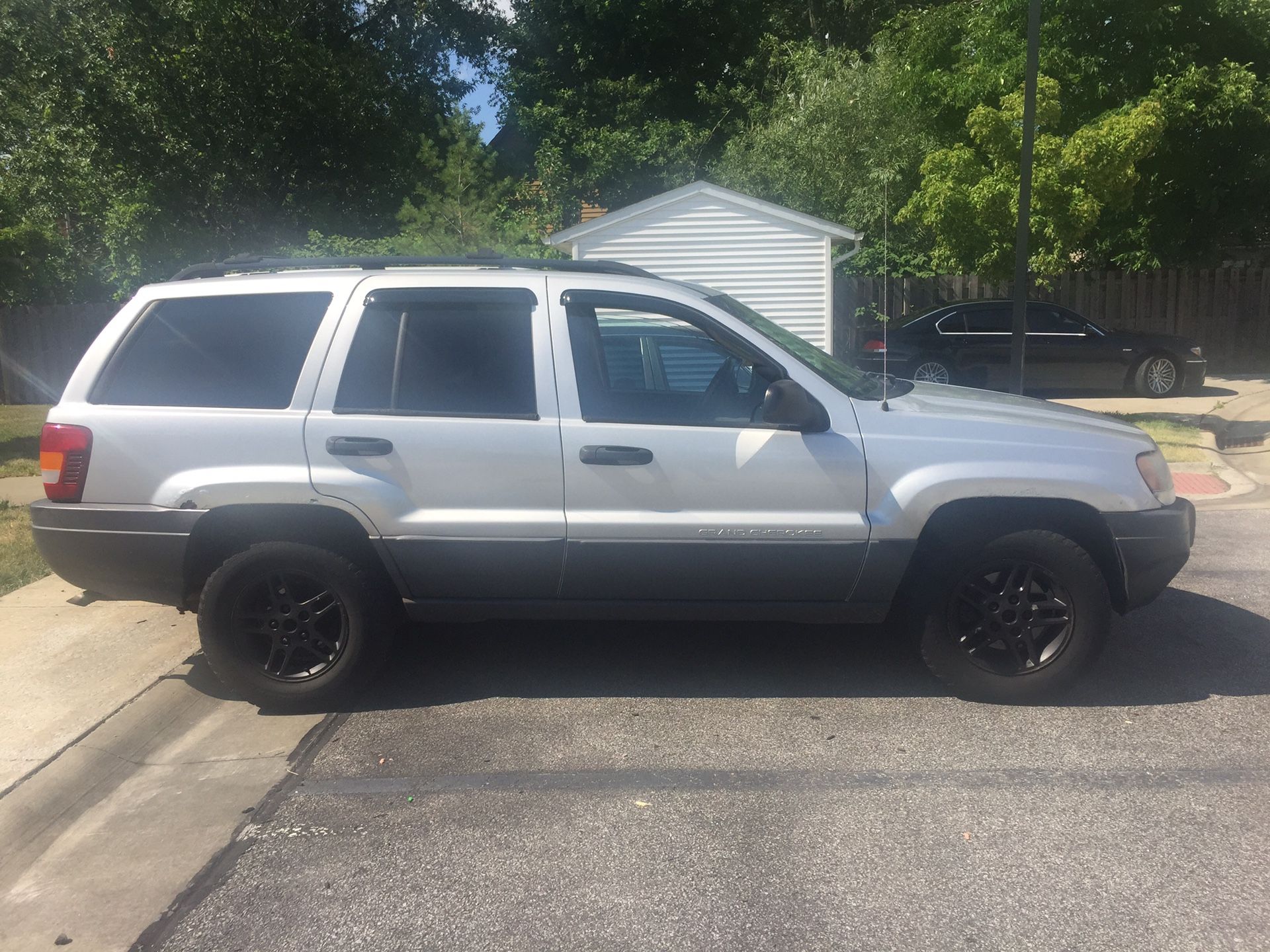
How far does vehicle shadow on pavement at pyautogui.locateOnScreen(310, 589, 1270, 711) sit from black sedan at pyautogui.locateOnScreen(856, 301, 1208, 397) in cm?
1003

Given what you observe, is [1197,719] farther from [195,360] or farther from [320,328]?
[195,360]

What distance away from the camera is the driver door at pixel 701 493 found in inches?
182

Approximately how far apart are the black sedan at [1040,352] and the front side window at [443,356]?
11641 mm

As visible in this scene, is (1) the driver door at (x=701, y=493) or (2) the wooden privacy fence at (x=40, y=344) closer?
(1) the driver door at (x=701, y=493)

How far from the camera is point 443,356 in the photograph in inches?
189

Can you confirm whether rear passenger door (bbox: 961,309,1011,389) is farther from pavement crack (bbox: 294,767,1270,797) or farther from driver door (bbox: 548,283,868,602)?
pavement crack (bbox: 294,767,1270,797)

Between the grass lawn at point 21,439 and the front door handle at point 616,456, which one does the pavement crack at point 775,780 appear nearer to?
the front door handle at point 616,456

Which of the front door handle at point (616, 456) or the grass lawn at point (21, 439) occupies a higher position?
the front door handle at point (616, 456)

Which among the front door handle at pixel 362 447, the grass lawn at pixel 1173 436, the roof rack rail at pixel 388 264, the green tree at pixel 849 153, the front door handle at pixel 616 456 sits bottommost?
the grass lawn at pixel 1173 436

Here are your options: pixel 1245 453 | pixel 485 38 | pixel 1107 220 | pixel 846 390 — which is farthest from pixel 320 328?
pixel 485 38

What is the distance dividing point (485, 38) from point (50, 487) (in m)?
26.4

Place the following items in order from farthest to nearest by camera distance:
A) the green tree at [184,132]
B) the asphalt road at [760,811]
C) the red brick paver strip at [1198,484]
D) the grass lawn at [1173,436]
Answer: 1. the green tree at [184,132]
2. the grass lawn at [1173,436]
3. the red brick paver strip at [1198,484]
4. the asphalt road at [760,811]

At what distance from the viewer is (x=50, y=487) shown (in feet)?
15.7

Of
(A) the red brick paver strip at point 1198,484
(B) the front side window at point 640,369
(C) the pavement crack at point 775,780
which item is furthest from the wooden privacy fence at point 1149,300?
(C) the pavement crack at point 775,780
